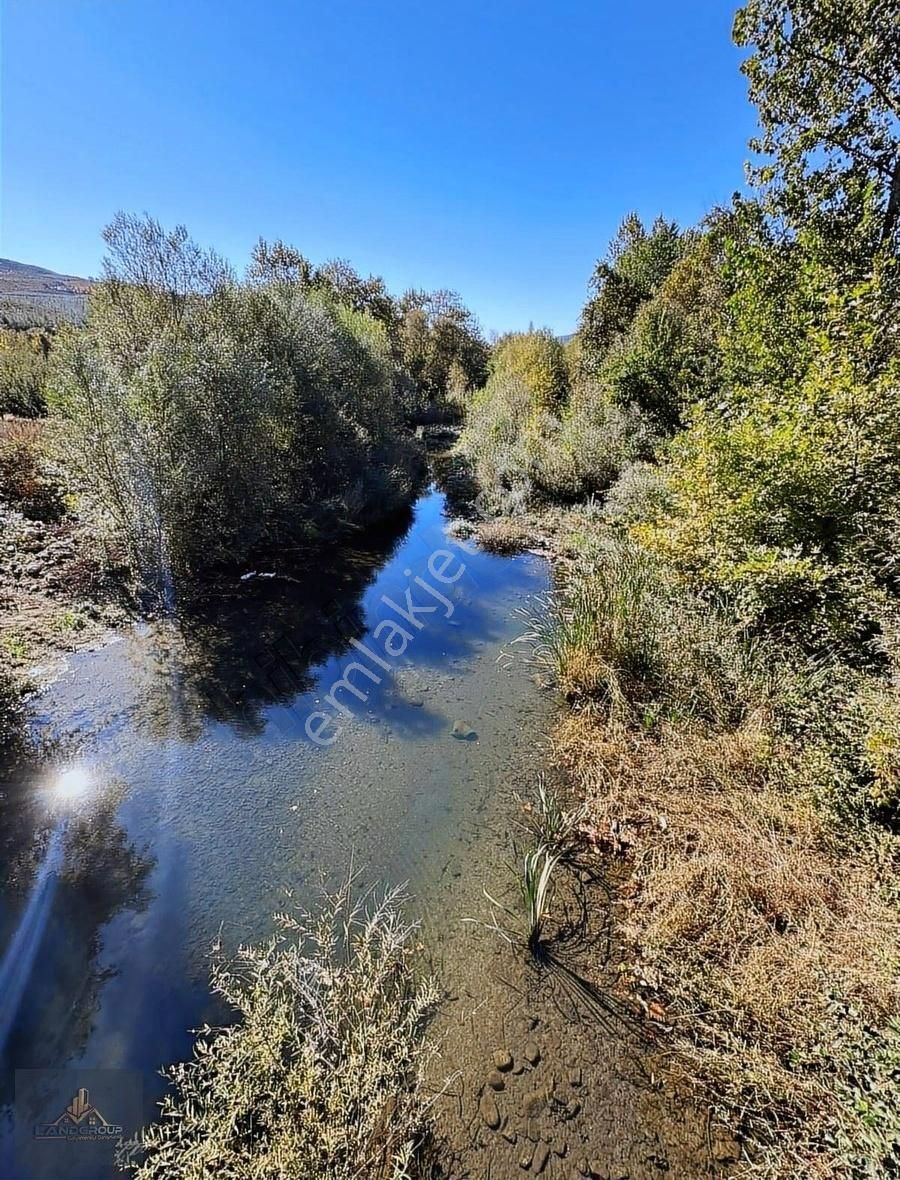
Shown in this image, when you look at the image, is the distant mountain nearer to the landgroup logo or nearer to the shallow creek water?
the shallow creek water

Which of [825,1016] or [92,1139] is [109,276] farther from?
[825,1016]

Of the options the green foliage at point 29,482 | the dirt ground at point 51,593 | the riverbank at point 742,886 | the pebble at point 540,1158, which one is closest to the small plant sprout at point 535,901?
the riverbank at point 742,886

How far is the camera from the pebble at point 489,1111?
6.97ft

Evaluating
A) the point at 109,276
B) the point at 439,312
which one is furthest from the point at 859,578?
the point at 439,312

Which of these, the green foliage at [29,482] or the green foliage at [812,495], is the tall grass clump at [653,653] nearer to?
the green foliage at [812,495]

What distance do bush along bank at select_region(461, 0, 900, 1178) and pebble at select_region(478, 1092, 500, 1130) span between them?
91cm

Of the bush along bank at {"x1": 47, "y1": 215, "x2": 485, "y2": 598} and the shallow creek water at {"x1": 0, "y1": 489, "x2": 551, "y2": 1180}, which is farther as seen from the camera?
the bush along bank at {"x1": 47, "y1": 215, "x2": 485, "y2": 598}

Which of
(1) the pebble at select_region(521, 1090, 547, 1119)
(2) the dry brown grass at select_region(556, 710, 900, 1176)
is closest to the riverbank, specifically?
(2) the dry brown grass at select_region(556, 710, 900, 1176)

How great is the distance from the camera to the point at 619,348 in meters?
13.8

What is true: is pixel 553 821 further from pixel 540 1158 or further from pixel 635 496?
pixel 635 496

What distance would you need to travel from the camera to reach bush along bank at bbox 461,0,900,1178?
2.11 metres

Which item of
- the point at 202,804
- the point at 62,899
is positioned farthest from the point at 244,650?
the point at 62,899

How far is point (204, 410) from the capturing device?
6961mm

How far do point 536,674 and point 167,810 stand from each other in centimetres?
391
